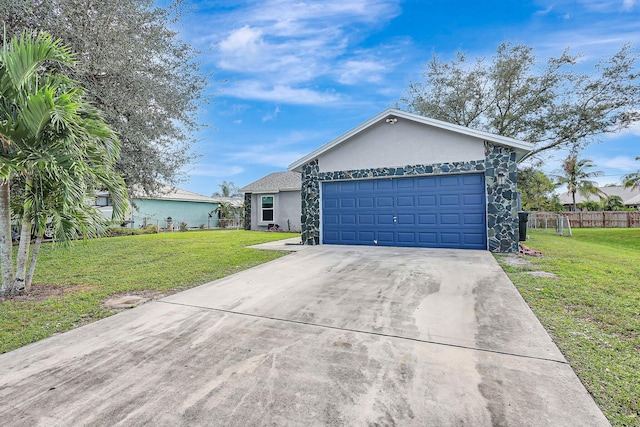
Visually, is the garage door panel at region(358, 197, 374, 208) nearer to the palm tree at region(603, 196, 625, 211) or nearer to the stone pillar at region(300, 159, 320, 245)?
the stone pillar at region(300, 159, 320, 245)

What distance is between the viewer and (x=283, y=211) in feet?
61.9

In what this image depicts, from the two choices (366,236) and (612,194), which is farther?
(612,194)

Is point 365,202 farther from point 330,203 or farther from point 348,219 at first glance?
point 330,203

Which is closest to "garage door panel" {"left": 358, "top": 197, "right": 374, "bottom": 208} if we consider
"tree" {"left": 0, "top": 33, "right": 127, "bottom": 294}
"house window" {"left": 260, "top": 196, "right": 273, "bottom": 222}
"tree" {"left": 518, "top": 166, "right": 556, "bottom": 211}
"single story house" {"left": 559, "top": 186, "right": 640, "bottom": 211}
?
"tree" {"left": 0, "top": 33, "right": 127, "bottom": 294}

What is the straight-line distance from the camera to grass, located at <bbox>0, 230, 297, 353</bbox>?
389 centimetres

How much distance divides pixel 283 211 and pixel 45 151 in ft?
47.5

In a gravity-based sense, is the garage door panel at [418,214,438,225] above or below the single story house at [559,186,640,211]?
below

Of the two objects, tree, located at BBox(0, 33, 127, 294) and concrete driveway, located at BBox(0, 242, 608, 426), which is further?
tree, located at BBox(0, 33, 127, 294)

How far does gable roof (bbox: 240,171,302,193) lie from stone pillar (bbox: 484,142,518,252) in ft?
35.9

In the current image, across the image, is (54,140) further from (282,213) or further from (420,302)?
(282,213)

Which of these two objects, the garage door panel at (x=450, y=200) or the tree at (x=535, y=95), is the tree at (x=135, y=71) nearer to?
the garage door panel at (x=450, y=200)

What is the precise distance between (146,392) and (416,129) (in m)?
9.81

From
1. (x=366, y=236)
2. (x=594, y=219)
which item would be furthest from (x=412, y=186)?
(x=594, y=219)

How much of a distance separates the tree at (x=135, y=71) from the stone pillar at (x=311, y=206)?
4.19 meters
